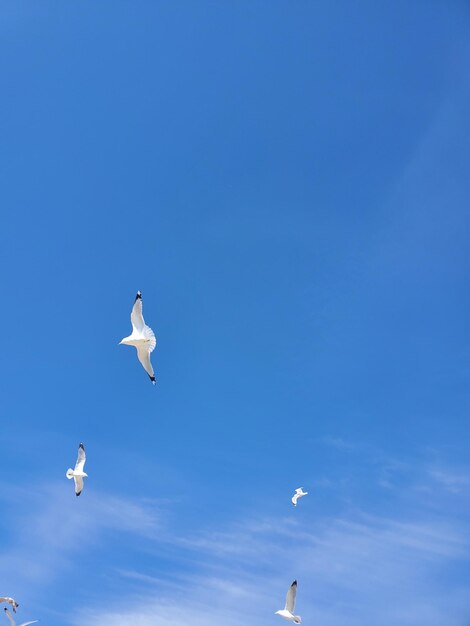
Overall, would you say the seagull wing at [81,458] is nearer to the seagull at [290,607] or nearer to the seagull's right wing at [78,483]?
the seagull's right wing at [78,483]

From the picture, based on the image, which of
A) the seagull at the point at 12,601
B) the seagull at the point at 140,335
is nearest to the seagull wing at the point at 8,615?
the seagull at the point at 12,601

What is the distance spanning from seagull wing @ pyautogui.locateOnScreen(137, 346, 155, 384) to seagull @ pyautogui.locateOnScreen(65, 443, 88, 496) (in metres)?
11.7

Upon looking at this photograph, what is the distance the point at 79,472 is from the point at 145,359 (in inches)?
489

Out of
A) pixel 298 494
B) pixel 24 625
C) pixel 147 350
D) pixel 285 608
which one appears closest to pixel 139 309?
pixel 147 350

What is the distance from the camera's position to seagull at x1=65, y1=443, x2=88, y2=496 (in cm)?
4125

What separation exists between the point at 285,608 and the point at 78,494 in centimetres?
1407

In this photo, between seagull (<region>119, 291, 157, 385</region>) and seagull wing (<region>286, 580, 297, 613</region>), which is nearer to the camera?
seagull (<region>119, 291, 157, 385</region>)

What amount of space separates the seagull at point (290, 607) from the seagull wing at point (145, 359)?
1839 cm

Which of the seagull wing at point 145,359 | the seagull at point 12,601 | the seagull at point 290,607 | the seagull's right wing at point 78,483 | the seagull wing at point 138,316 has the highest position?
the seagull wing at point 138,316

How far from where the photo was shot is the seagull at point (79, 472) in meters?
41.2

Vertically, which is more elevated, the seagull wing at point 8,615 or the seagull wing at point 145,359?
the seagull wing at point 145,359

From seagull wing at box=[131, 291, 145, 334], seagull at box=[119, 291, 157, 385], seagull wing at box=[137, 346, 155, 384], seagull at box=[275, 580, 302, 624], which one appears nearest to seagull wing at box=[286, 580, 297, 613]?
seagull at box=[275, 580, 302, 624]

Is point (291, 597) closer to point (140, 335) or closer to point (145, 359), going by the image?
point (145, 359)

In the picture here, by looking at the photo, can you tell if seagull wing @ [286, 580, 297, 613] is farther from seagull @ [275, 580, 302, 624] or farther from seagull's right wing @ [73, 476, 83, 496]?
seagull's right wing @ [73, 476, 83, 496]
